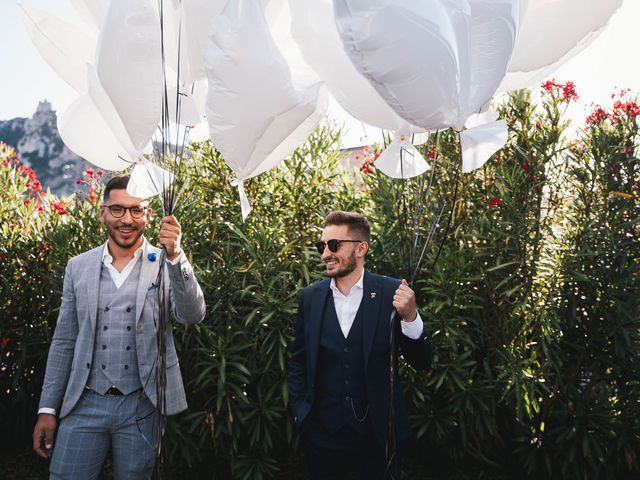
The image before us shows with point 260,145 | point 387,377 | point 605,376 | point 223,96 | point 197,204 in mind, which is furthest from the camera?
point 197,204

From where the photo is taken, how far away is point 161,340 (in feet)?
6.08

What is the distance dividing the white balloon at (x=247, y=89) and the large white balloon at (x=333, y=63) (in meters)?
0.20

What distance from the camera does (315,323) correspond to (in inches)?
82.9

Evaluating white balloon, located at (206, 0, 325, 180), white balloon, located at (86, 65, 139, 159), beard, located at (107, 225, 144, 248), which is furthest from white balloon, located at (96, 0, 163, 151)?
beard, located at (107, 225, 144, 248)

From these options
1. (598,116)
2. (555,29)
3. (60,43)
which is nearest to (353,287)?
(555,29)

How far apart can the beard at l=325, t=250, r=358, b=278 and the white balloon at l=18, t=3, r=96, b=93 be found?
1195 mm

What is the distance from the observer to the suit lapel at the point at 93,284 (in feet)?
6.84

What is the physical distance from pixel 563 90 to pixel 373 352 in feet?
7.78

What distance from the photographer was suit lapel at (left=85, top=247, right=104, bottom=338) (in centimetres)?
208

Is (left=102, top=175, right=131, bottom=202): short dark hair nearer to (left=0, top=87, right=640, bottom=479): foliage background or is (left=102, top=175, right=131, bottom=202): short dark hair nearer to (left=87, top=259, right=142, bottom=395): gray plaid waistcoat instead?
(left=87, top=259, right=142, bottom=395): gray plaid waistcoat

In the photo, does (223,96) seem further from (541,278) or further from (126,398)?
(541,278)

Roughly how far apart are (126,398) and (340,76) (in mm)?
1422

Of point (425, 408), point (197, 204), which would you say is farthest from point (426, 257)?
point (197, 204)

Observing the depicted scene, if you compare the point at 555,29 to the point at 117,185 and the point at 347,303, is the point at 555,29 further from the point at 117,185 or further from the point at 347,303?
the point at 117,185
